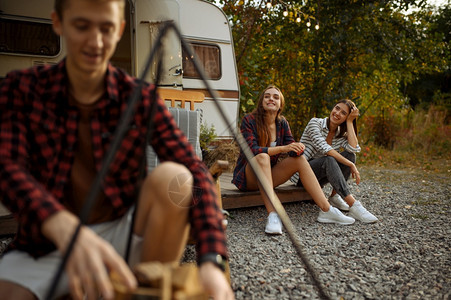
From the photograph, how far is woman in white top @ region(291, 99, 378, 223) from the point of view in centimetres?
352

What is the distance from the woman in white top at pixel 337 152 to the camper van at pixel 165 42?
38.4 inches

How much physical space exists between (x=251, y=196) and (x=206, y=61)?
8.34ft

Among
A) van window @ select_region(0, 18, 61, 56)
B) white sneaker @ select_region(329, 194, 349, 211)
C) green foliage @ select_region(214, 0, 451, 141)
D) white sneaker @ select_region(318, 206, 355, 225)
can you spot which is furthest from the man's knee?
green foliage @ select_region(214, 0, 451, 141)

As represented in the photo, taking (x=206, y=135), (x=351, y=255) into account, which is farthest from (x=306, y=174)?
(x=206, y=135)

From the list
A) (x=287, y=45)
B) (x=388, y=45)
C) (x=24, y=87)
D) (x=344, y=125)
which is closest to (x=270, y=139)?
(x=344, y=125)

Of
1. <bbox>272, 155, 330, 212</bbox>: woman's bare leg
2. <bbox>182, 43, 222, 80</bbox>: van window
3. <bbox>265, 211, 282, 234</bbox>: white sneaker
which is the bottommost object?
<bbox>265, 211, 282, 234</bbox>: white sneaker

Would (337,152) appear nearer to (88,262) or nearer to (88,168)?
(88,168)

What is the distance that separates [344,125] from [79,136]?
328 cm

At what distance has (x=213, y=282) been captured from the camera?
2.93ft

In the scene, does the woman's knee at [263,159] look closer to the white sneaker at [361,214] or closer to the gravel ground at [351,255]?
the gravel ground at [351,255]

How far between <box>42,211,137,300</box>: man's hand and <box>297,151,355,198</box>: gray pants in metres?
2.98

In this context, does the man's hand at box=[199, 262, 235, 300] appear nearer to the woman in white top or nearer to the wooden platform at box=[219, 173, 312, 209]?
the wooden platform at box=[219, 173, 312, 209]

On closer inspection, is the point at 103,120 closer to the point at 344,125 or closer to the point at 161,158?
the point at 161,158

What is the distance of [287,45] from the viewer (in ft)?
23.2
